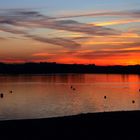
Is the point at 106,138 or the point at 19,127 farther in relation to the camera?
the point at 19,127

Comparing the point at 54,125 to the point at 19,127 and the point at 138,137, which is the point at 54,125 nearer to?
the point at 19,127

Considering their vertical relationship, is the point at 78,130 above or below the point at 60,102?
above

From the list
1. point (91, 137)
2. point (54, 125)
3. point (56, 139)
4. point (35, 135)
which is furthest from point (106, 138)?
point (54, 125)

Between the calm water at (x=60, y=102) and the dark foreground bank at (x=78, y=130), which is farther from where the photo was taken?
the calm water at (x=60, y=102)

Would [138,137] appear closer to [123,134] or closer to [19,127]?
[123,134]

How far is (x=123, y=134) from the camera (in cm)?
1241

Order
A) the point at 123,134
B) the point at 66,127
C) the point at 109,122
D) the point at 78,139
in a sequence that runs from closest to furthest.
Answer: the point at 78,139 < the point at 123,134 < the point at 66,127 < the point at 109,122

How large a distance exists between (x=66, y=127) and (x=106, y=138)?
298 centimetres

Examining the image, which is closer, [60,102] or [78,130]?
[78,130]

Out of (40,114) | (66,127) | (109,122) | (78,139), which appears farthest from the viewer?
(40,114)

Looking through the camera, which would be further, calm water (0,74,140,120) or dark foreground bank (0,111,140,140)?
calm water (0,74,140,120)

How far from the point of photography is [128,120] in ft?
53.8

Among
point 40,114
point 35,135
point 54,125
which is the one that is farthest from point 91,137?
point 40,114

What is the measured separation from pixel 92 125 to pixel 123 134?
259 centimetres
